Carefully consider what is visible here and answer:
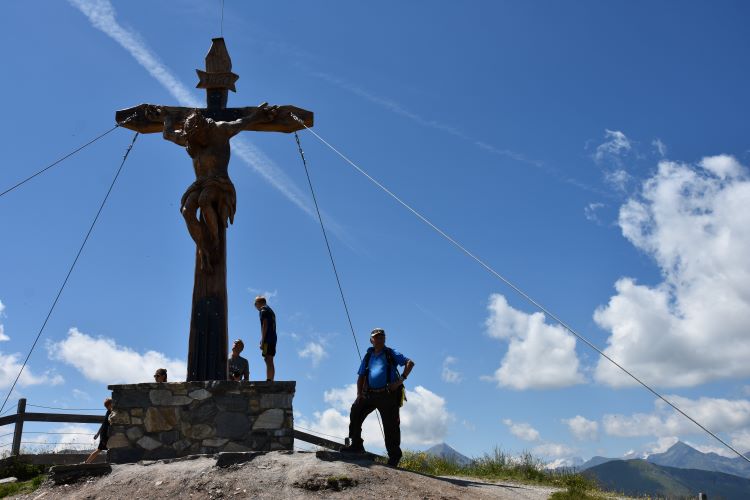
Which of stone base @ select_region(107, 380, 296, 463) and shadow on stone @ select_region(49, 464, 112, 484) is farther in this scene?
stone base @ select_region(107, 380, 296, 463)

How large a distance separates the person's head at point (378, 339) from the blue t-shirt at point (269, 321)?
1478 millimetres

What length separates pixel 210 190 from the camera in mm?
10164

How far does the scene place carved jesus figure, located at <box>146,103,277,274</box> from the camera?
10.2 meters

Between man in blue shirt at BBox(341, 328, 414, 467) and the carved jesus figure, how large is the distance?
286 centimetres

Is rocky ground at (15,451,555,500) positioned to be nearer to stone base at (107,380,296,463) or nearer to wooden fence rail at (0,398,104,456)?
stone base at (107,380,296,463)

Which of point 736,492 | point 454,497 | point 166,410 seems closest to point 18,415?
point 166,410

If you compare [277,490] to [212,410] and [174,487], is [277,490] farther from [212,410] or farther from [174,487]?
[212,410]

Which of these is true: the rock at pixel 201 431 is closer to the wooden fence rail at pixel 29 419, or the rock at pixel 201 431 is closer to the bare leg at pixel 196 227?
the bare leg at pixel 196 227

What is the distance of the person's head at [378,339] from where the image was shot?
8914 mm

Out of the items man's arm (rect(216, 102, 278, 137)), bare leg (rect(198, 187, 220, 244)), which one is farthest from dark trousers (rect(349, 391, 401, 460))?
man's arm (rect(216, 102, 278, 137))

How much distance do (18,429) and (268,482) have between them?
265 inches

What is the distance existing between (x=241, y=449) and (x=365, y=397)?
1584mm

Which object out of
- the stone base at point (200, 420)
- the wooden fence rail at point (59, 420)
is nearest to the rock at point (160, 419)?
the stone base at point (200, 420)

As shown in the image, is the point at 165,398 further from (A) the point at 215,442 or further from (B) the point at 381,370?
(B) the point at 381,370
